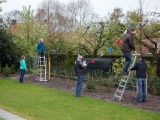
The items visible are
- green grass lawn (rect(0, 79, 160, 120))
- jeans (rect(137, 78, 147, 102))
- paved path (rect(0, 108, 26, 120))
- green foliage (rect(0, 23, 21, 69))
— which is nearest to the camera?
paved path (rect(0, 108, 26, 120))

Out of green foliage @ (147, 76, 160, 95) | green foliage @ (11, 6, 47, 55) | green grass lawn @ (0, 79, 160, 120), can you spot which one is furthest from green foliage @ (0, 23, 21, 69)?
green foliage @ (147, 76, 160, 95)

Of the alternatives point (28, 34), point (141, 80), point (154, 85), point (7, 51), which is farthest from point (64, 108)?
point (28, 34)

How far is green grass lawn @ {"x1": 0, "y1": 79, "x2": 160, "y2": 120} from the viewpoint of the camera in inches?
342

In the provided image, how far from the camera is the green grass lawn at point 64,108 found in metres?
8.69

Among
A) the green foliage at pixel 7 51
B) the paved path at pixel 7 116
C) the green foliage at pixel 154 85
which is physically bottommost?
the paved path at pixel 7 116

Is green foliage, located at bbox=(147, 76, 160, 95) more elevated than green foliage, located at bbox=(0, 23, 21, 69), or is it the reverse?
green foliage, located at bbox=(0, 23, 21, 69)

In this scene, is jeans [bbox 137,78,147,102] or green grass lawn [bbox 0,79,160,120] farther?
jeans [bbox 137,78,147,102]

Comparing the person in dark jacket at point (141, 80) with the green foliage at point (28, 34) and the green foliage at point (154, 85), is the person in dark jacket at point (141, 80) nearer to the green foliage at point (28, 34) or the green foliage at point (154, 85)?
the green foliage at point (154, 85)

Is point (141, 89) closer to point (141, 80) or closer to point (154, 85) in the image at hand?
point (141, 80)

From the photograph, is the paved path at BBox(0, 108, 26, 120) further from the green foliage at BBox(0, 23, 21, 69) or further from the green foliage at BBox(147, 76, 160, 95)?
the green foliage at BBox(0, 23, 21, 69)

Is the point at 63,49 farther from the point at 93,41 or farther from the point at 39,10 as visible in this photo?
the point at 39,10

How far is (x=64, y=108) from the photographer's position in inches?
392

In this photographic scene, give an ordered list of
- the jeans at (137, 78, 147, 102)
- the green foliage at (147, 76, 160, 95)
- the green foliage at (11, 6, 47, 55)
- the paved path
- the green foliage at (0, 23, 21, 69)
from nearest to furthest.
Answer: the paved path, the jeans at (137, 78, 147, 102), the green foliage at (147, 76, 160, 95), the green foliage at (0, 23, 21, 69), the green foliage at (11, 6, 47, 55)

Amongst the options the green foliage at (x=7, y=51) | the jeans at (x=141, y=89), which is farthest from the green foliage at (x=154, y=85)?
the green foliage at (x=7, y=51)
